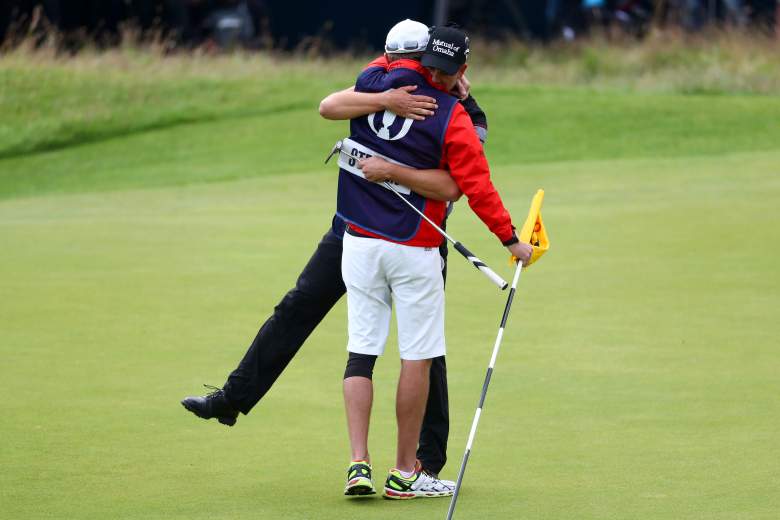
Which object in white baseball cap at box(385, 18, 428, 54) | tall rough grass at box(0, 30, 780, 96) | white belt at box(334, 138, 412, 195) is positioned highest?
white baseball cap at box(385, 18, 428, 54)

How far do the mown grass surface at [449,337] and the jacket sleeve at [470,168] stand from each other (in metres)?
1.08

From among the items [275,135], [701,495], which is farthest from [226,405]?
[275,135]

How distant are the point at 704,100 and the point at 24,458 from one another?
1551 cm

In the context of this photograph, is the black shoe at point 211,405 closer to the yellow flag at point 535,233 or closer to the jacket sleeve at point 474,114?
the yellow flag at point 535,233

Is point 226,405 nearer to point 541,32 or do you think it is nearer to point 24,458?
point 24,458

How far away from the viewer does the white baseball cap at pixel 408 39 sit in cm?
562

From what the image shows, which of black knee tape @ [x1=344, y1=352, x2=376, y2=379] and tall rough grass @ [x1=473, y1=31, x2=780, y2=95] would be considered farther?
tall rough grass @ [x1=473, y1=31, x2=780, y2=95]

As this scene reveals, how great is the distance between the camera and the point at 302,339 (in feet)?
20.4

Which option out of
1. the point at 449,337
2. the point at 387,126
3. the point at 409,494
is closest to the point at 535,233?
the point at 387,126

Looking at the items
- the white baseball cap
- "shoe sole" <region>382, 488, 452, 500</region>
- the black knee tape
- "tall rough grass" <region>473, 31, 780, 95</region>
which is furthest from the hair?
"tall rough grass" <region>473, 31, 780, 95</region>

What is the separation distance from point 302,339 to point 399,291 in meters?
0.76

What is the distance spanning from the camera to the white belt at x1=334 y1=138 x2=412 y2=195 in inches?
219

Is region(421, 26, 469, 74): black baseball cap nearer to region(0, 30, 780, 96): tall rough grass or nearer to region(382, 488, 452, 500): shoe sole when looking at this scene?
region(382, 488, 452, 500): shoe sole

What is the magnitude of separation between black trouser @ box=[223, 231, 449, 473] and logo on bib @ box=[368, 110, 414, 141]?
0.54 m
